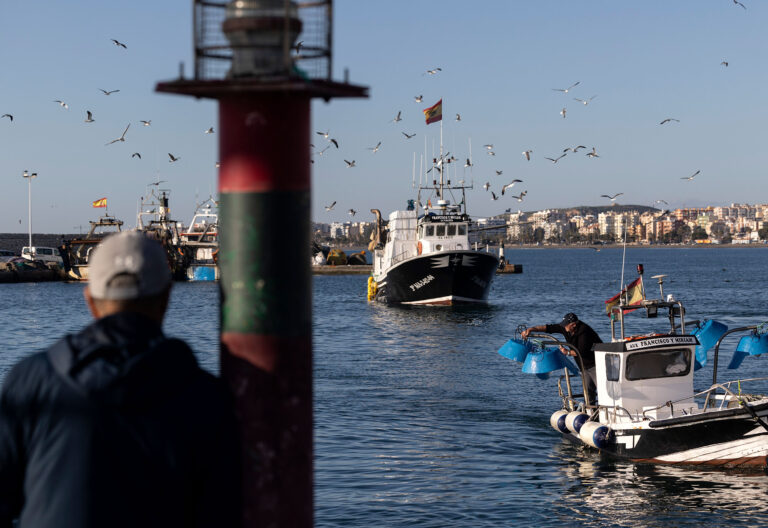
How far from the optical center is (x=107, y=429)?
2.98 m

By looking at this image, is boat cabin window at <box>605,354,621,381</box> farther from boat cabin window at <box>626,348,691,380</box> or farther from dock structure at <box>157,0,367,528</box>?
dock structure at <box>157,0,367,528</box>

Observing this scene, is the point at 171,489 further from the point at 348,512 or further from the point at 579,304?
the point at 579,304

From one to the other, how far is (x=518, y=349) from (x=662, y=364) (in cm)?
271

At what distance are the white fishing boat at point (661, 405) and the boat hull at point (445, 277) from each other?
128 feet

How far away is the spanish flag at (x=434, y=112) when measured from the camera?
6525 centimetres

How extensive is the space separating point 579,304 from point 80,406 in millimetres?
70648

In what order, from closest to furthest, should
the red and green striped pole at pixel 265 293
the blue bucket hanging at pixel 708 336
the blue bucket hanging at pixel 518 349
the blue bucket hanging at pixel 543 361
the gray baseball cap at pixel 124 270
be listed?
the gray baseball cap at pixel 124 270 → the red and green striped pole at pixel 265 293 → the blue bucket hanging at pixel 543 361 → the blue bucket hanging at pixel 518 349 → the blue bucket hanging at pixel 708 336

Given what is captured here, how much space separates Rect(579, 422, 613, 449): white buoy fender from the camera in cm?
1877

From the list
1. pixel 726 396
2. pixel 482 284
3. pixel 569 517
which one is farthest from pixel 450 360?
pixel 482 284

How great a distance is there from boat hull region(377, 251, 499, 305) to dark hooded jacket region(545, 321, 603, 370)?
38.4 meters

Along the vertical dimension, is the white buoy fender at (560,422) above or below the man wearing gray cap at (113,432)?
below

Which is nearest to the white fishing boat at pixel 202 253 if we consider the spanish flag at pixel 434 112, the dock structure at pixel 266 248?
the spanish flag at pixel 434 112

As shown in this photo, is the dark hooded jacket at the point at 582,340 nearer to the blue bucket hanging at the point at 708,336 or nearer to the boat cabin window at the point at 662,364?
the boat cabin window at the point at 662,364

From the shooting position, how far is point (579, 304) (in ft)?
236
